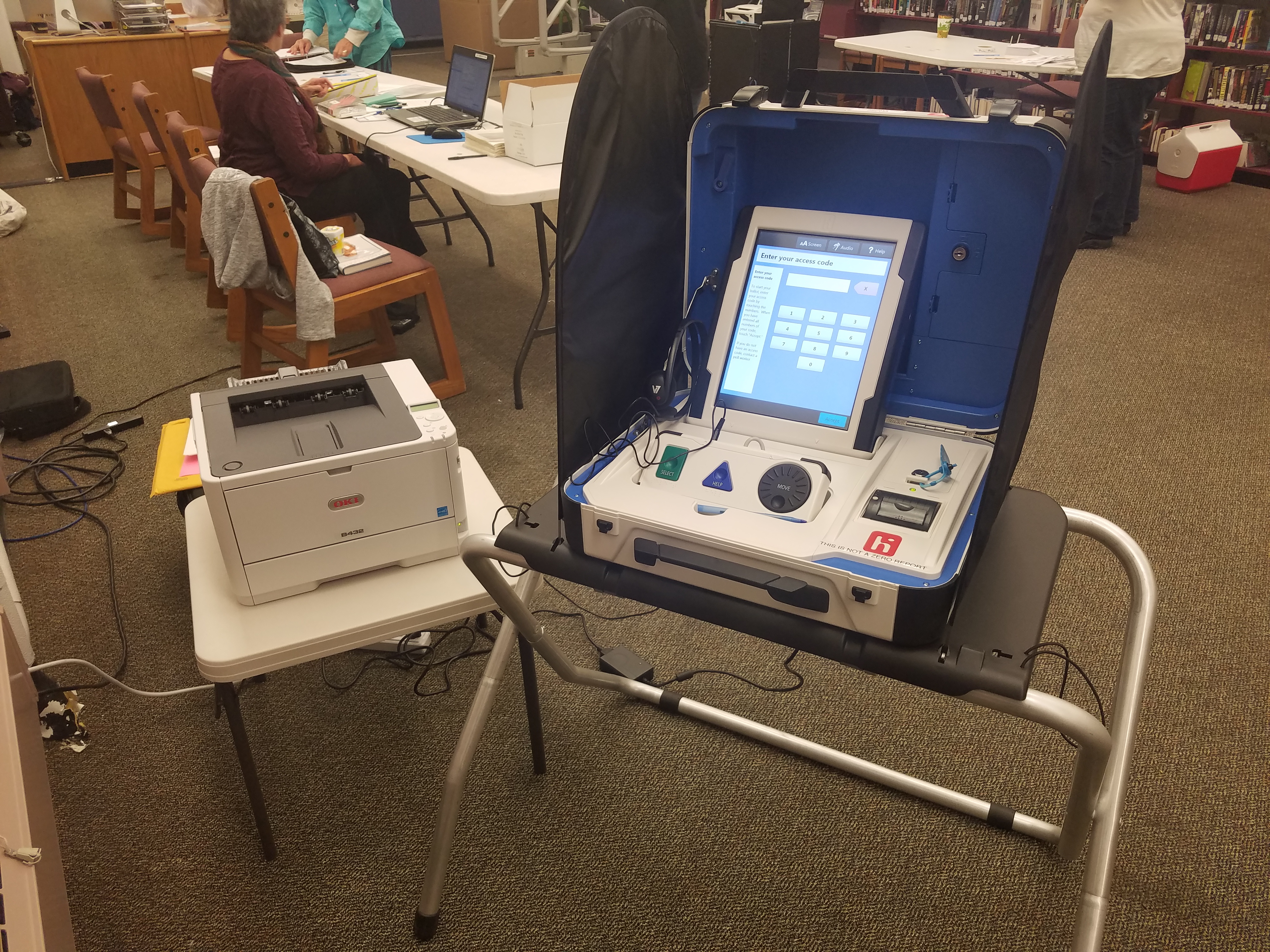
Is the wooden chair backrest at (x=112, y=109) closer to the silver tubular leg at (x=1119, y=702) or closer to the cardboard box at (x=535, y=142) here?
the cardboard box at (x=535, y=142)

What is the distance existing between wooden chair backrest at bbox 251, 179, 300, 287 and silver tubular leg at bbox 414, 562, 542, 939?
56.8 inches

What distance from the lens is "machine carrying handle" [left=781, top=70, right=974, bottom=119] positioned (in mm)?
1001

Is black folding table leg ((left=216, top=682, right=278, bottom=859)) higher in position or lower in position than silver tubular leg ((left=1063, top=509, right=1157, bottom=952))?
lower

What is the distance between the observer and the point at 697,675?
6.27 ft

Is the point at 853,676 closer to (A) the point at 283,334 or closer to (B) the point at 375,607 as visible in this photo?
(B) the point at 375,607

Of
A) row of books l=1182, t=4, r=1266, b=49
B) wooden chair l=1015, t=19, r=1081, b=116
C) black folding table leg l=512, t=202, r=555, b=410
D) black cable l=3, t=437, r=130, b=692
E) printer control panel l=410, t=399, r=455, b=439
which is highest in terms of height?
row of books l=1182, t=4, r=1266, b=49

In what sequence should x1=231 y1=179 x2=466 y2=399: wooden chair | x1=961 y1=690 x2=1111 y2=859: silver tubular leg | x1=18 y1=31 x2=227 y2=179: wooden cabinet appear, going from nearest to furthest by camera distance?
1. x1=961 y1=690 x2=1111 y2=859: silver tubular leg
2. x1=231 y1=179 x2=466 y2=399: wooden chair
3. x1=18 y1=31 x2=227 y2=179: wooden cabinet

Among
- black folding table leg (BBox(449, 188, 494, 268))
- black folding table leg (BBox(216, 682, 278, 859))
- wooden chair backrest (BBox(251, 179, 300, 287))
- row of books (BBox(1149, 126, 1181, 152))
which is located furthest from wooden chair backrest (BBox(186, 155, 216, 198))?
row of books (BBox(1149, 126, 1181, 152))

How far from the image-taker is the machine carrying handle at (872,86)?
1001 mm

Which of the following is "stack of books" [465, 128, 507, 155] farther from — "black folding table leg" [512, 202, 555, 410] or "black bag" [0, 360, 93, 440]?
"black bag" [0, 360, 93, 440]

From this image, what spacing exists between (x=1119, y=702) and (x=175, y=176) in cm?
390

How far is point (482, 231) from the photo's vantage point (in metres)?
3.93

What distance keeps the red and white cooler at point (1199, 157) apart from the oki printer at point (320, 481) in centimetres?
451

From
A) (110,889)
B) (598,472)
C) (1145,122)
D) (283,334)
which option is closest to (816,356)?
(598,472)
